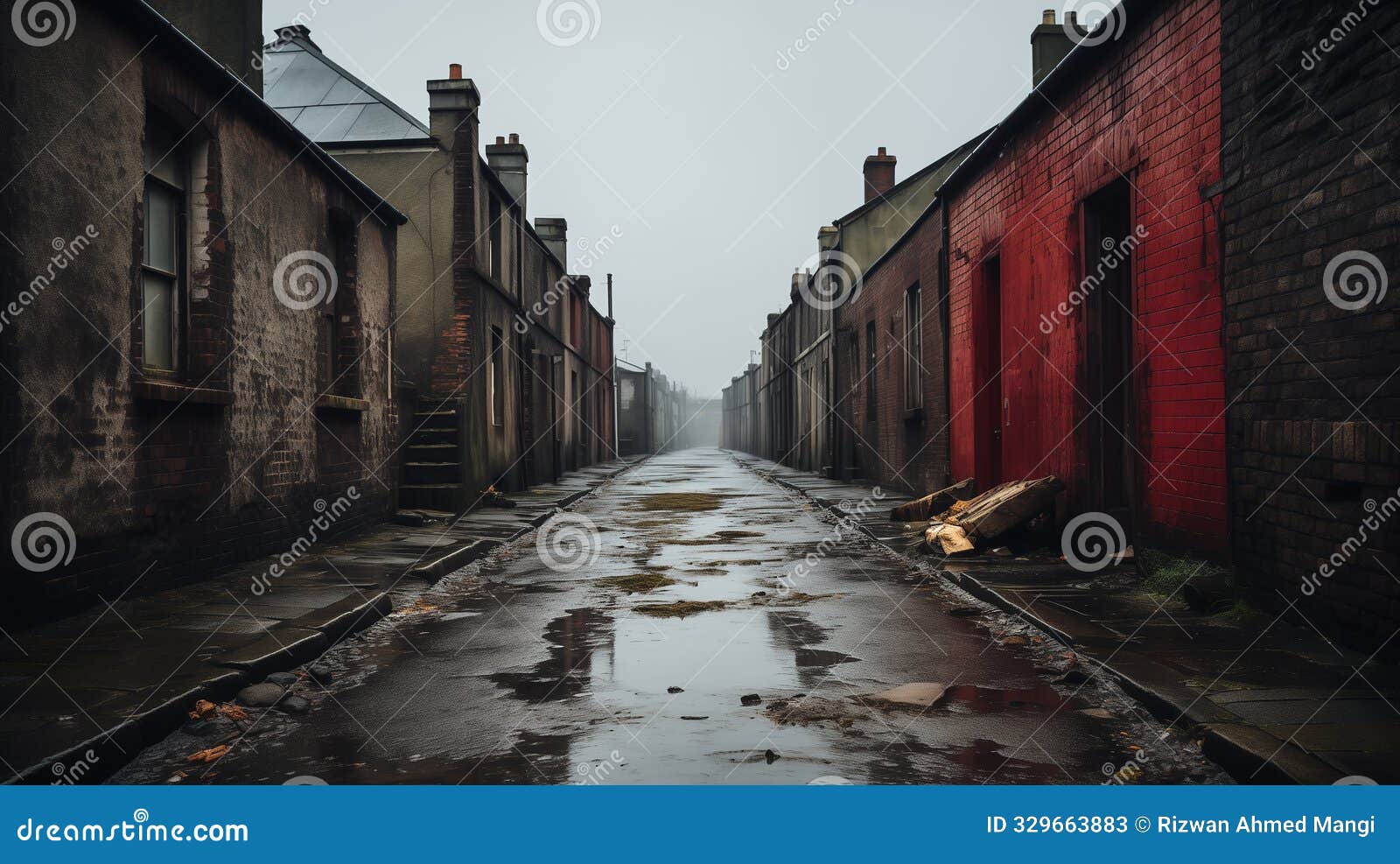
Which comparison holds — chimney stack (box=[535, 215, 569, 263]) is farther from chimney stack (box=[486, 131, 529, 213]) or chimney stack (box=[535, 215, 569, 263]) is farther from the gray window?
the gray window

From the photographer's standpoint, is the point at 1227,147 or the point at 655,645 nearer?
the point at 655,645

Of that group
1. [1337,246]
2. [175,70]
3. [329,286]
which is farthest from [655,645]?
[329,286]

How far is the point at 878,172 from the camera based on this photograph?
28.4 metres

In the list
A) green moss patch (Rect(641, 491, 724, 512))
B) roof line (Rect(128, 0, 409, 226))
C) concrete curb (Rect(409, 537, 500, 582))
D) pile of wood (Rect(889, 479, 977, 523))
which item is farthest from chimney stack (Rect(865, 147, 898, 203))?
concrete curb (Rect(409, 537, 500, 582))

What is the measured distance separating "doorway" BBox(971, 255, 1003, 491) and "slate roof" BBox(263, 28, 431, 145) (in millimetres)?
9048

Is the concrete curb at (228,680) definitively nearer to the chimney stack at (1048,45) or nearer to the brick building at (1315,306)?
the brick building at (1315,306)

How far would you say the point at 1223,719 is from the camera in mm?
3980

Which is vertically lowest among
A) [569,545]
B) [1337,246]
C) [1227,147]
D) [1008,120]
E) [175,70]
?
[569,545]

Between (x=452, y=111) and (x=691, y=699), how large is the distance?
13769mm

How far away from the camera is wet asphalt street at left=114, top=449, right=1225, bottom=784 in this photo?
3.76 meters

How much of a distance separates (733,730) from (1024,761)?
1114 millimetres

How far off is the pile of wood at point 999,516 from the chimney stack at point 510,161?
1671 centimetres

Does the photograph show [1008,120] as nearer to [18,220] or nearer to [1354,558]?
[1354,558]

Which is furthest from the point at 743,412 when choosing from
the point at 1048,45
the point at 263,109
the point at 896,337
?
the point at 263,109
